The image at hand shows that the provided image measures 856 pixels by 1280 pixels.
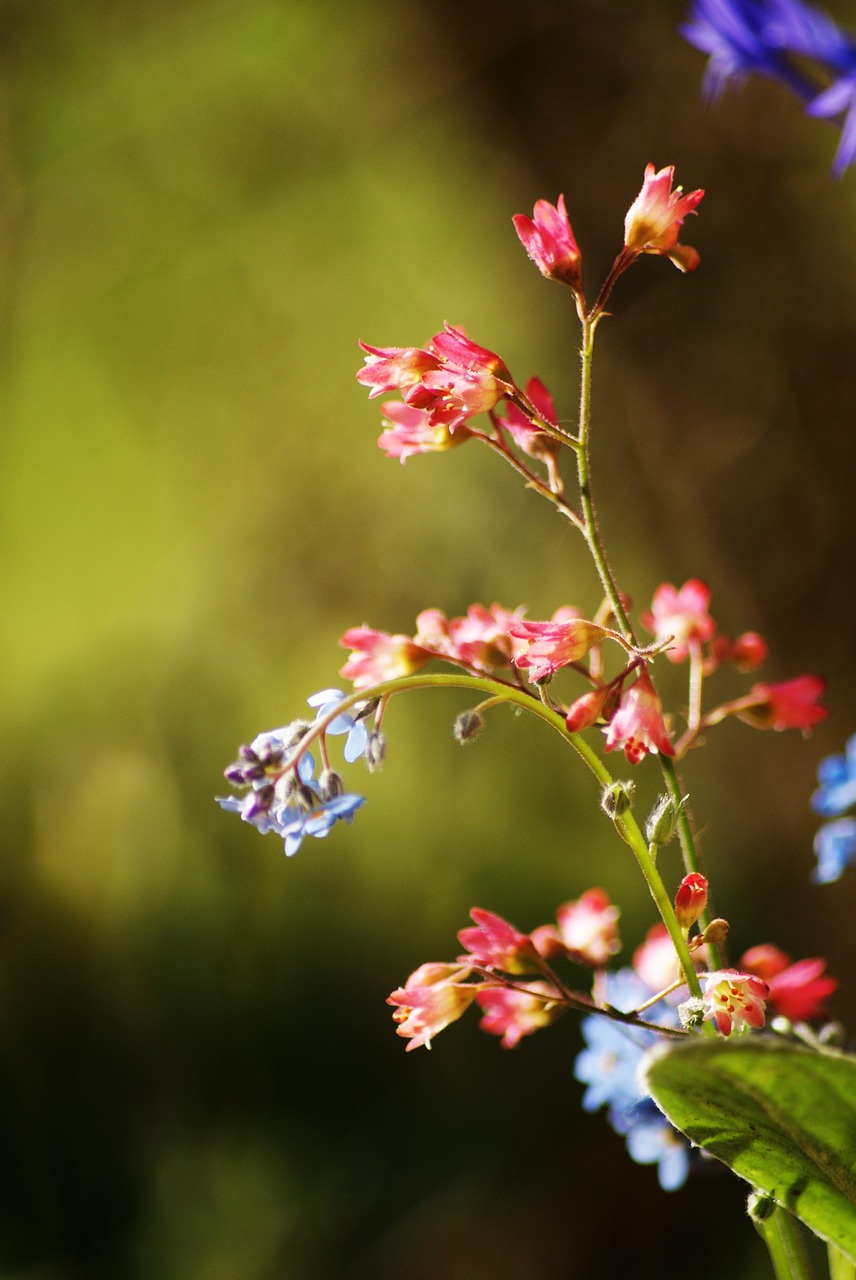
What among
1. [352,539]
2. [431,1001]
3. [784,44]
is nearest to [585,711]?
[431,1001]

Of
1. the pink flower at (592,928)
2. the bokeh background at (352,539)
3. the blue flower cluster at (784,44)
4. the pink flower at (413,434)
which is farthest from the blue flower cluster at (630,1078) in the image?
the bokeh background at (352,539)

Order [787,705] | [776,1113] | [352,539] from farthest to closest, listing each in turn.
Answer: [352,539] < [787,705] < [776,1113]

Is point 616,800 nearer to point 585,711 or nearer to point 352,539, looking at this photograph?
point 585,711

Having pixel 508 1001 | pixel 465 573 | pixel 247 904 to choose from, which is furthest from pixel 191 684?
pixel 508 1001

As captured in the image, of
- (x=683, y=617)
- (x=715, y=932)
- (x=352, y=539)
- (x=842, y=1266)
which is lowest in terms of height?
(x=842, y=1266)

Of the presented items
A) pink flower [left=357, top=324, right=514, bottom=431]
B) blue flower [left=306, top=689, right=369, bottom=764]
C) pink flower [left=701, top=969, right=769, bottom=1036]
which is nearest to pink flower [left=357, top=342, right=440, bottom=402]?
pink flower [left=357, top=324, right=514, bottom=431]

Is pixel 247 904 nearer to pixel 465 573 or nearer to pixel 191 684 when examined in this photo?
pixel 191 684
